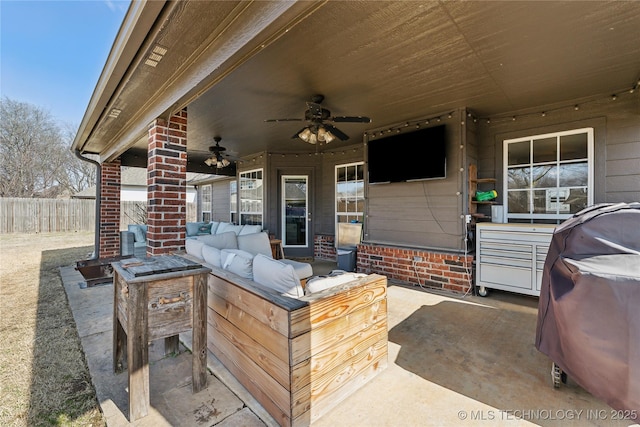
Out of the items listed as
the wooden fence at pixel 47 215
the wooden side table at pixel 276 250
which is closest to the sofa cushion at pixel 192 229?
the wooden side table at pixel 276 250

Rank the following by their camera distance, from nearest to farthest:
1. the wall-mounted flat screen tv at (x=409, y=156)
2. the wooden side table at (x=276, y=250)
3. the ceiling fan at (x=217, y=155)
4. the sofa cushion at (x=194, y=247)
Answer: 1. the sofa cushion at (x=194, y=247)
2. the wall-mounted flat screen tv at (x=409, y=156)
3. the ceiling fan at (x=217, y=155)
4. the wooden side table at (x=276, y=250)

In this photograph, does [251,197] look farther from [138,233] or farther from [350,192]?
[350,192]

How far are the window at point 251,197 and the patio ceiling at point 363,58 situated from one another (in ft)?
11.0

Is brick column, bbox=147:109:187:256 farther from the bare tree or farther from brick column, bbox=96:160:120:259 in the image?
the bare tree

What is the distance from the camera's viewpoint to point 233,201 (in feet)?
28.3

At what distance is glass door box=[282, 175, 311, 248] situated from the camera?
23.1 feet

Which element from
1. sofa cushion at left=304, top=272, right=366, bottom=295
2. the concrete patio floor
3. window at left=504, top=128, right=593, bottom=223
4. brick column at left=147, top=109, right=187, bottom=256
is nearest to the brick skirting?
the concrete patio floor

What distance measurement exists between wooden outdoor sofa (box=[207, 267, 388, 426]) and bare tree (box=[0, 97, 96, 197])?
18.8 metres

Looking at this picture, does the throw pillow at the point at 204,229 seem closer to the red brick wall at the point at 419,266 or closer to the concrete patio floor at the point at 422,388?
the red brick wall at the point at 419,266

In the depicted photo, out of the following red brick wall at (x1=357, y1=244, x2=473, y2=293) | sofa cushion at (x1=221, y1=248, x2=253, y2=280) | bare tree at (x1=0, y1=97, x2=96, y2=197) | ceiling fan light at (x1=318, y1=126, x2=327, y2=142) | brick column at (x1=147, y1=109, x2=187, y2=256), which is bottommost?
red brick wall at (x1=357, y1=244, x2=473, y2=293)

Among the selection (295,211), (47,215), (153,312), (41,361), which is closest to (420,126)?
(295,211)

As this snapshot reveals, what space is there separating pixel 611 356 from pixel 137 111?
4.47 metres

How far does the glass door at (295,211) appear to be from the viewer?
7027mm

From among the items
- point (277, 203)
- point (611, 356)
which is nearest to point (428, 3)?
point (611, 356)
